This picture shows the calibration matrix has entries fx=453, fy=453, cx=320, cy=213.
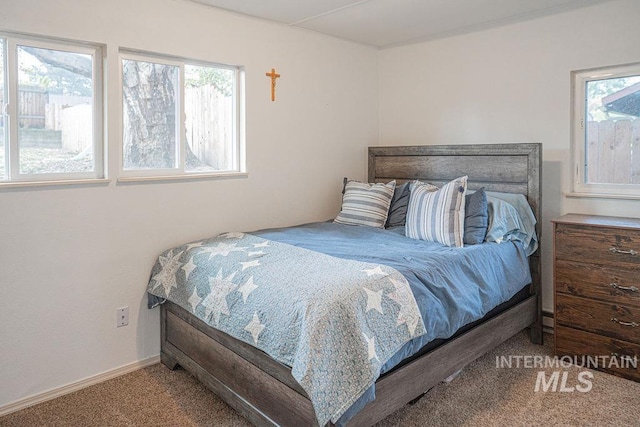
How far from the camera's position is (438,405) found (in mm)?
2266

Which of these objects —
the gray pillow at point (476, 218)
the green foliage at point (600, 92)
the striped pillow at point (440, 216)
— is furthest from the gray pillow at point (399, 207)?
the green foliage at point (600, 92)

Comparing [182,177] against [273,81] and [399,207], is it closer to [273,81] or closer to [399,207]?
[273,81]

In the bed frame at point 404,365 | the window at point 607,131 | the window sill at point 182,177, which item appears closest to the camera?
the bed frame at point 404,365

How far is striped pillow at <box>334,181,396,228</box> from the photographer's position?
3.28 meters

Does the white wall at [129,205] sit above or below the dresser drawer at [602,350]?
above

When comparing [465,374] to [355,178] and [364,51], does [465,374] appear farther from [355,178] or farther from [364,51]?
[364,51]

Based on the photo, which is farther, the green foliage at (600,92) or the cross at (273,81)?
the cross at (273,81)

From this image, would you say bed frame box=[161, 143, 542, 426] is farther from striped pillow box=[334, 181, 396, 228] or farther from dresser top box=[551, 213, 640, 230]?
striped pillow box=[334, 181, 396, 228]

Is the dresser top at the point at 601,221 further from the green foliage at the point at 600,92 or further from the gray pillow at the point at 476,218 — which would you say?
the green foliage at the point at 600,92

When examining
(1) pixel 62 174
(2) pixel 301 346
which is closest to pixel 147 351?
(1) pixel 62 174

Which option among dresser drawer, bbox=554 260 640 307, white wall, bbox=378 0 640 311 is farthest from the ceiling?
dresser drawer, bbox=554 260 640 307

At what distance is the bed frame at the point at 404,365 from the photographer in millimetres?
1864

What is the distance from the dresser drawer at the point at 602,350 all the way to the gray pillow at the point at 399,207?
120cm

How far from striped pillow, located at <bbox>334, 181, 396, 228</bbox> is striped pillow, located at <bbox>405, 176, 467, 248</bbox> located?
1.05 feet
